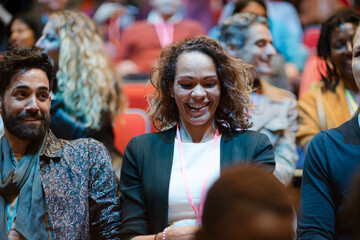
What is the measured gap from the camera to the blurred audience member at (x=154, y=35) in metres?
4.16

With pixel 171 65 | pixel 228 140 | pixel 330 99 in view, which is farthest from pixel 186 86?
pixel 330 99

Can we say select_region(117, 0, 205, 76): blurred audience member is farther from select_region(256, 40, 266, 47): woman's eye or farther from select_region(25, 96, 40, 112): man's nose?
select_region(25, 96, 40, 112): man's nose

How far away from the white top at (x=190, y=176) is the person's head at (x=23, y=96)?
0.59 m

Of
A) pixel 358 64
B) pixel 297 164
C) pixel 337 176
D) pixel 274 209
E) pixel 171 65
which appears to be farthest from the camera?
pixel 297 164

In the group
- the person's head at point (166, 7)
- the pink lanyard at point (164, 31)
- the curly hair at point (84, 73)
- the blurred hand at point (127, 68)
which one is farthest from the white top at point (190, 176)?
the person's head at point (166, 7)

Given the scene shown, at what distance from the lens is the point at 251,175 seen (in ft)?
3.16

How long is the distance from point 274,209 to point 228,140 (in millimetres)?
988

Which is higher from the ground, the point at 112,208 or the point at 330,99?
the point at 330,99

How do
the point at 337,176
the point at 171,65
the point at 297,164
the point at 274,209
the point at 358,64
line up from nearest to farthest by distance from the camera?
1. the point at 274,209
2. the point at 337,176
3. the point at 358,64
4. the point at 171,65
5. the point at 297,164

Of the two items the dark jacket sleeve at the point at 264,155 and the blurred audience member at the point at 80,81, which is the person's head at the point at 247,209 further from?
the blurred audience member at the point at 80,81

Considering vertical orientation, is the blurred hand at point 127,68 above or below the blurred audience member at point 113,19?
below

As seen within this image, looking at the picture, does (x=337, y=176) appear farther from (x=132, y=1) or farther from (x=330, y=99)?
(x=132, y=1)

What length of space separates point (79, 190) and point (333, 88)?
4.83 feet

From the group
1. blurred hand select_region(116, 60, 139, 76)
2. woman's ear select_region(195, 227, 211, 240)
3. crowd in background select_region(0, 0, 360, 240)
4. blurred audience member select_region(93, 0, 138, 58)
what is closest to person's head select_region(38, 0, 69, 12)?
blurred audience member select_region(93, 0, 138, 58)
